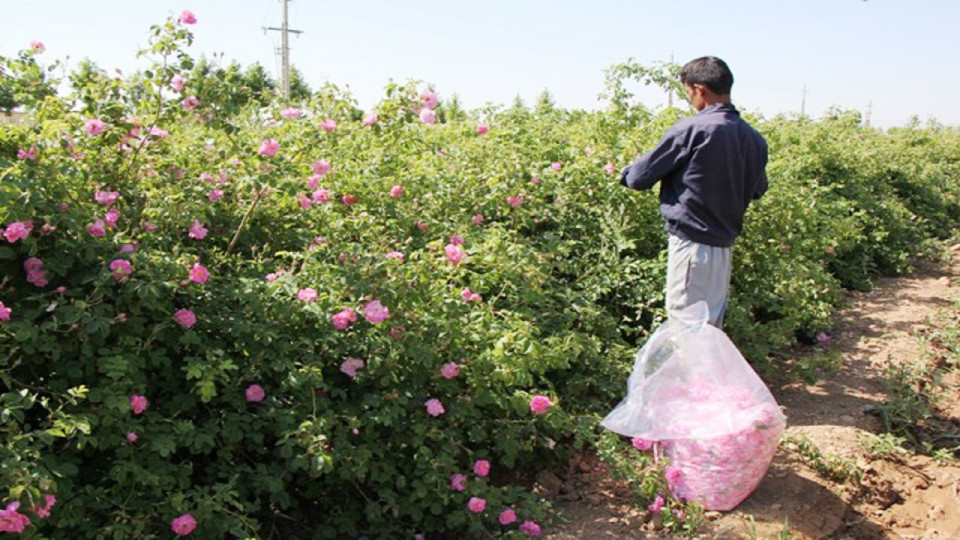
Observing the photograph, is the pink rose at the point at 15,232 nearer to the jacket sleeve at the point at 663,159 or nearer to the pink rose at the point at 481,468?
the pink rose at the point at 481,468

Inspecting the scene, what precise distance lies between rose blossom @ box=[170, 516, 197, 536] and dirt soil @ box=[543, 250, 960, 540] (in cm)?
124

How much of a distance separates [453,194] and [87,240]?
2008 mm

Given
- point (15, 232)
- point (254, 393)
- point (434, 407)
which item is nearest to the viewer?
point (15, 232)

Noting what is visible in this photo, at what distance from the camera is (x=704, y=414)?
3.06 meters

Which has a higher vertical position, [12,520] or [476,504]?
[12,520]

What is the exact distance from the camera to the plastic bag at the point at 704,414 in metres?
3.03

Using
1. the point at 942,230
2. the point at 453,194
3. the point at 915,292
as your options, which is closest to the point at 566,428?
the point at 453,194

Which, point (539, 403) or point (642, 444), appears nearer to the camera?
point (539, 403)

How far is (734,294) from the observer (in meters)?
4.86

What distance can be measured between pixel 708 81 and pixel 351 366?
1.73m

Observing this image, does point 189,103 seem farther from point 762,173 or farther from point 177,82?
point 762,173

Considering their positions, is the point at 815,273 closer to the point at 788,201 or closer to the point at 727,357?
the point at 788,201

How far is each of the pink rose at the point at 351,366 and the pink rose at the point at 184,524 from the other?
0.68 m

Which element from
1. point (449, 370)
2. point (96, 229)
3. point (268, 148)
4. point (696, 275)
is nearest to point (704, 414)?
point (696, 275)
